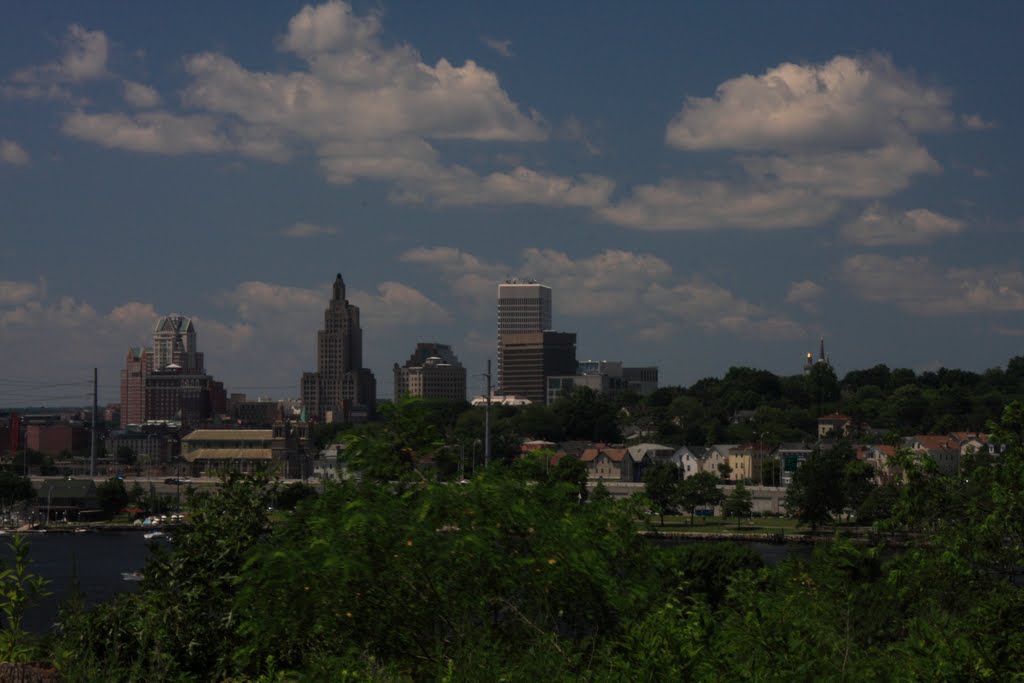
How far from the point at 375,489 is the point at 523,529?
4.86ft

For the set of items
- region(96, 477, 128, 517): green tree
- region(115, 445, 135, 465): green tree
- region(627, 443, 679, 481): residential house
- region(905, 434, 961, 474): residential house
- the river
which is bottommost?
the river

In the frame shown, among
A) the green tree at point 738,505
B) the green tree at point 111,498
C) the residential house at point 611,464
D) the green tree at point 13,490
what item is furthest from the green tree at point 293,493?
the residential house at point 611,464

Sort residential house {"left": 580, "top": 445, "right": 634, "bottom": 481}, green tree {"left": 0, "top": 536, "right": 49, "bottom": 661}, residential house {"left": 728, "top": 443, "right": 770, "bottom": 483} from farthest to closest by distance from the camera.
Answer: residential house {"left": 580, "top": 445, "right": 634, "bottom": 481} < residential house {"left": 728, "top": 443, "right": 770, "bottom": 483} < green tree {"left": 0, "top": 536, "right": 49, "bottom": 661}

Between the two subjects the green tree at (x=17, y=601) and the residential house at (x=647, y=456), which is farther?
the residential house at (x=647, y=456)

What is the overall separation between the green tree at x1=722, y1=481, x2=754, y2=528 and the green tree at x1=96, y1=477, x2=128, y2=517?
50.0m

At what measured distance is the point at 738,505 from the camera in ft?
275

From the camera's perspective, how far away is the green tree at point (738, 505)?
83.9 meters

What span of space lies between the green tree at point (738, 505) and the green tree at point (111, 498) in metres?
50.0

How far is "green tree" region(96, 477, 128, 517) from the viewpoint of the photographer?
10231 centimetres

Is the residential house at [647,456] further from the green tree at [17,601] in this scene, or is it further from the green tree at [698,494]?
the green tree at [17,601]

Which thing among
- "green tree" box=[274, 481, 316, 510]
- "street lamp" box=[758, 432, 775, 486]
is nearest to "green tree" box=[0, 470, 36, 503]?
"street lamp" box=[758, 432, 775, 486]

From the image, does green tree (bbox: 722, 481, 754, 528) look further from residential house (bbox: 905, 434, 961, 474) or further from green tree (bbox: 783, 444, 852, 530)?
residential house (bbox: 905, 434, 961, 474)

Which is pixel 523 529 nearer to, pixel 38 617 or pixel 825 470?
pixel 38 617

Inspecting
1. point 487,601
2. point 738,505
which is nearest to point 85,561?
point 738,505
